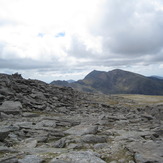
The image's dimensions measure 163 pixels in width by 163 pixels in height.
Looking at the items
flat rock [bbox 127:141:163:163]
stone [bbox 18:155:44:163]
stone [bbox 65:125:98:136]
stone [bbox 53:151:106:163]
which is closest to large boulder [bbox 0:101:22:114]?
stone [bbox 65:125:98:136]

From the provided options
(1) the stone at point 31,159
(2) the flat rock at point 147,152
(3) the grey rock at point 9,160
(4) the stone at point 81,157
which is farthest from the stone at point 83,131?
(3) the grey rock at point 9,160

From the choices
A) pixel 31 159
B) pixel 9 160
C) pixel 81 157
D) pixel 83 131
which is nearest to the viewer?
pixel 9 160

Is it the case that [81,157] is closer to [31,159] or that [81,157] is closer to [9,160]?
[31,159]

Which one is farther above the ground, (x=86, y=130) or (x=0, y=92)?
(x=0, y=92)

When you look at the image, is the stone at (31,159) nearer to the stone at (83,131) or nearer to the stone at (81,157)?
the stone at (81,157)

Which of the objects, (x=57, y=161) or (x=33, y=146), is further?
(x=33, y=146)

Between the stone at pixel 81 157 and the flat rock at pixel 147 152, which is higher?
the stone at pixel 81 157

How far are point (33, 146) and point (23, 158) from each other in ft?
11.9

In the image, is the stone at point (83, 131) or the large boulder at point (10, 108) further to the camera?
the large boulder at point (10, 108)

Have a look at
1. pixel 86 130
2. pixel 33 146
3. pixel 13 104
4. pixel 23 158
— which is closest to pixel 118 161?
pixel 23 158

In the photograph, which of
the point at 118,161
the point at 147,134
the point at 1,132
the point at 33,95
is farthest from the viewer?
the point at 33,95

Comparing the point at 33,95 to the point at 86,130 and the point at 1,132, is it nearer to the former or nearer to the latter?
the point at 86,130

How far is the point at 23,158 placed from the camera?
37.8 feet

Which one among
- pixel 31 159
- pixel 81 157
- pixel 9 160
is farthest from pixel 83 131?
pixel 9 160
